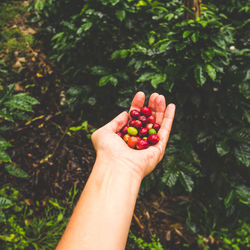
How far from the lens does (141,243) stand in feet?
8.50

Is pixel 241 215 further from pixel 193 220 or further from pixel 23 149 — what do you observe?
pixel 23 149

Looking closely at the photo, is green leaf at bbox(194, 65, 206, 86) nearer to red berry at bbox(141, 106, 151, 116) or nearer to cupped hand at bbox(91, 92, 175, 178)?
cupped hand at bbox(91, 92, 175, 178)

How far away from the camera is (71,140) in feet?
10.4

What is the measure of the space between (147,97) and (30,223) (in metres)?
2.07

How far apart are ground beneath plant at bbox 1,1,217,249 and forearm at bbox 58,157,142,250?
1.38 m

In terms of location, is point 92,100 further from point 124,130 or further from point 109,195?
point 109,195

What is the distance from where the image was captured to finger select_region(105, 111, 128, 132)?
6.66 ft

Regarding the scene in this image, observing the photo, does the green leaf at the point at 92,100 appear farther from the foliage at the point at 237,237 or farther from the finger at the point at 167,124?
the foliage at the point at 237,237

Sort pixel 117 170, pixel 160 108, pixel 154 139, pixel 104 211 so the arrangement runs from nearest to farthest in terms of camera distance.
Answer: pixel 104 211 → pixel 117 170 → pixel 154 139 → pixel 160 108

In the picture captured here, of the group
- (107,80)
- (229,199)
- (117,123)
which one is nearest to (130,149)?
(117,123)

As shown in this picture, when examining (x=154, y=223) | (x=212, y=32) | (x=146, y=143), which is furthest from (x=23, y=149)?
(x=212, y=32)

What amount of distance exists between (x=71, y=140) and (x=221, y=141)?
205cm

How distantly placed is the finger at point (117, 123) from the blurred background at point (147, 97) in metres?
0.28

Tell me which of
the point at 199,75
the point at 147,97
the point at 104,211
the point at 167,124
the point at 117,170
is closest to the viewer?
the point at 104,211
